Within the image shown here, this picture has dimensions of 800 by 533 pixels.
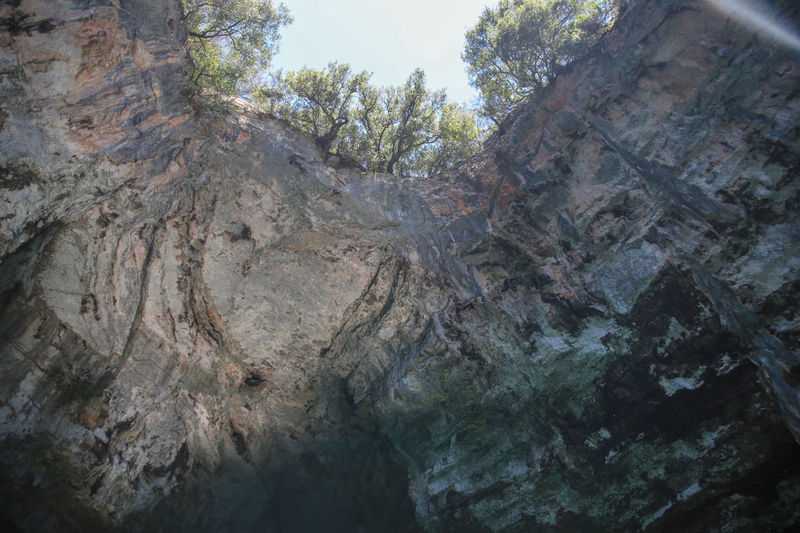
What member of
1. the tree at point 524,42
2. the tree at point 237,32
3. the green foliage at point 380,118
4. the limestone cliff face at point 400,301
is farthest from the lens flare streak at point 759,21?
the tree at point 237,32

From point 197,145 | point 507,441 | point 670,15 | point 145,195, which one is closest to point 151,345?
point 145,195

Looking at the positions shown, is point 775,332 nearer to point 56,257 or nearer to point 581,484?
point 581,484

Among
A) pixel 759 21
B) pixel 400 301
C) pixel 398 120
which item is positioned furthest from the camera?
pixel 398 120

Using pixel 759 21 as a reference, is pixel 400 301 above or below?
below

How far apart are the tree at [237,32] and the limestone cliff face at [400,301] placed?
11.2 ft

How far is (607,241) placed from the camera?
29.4ft

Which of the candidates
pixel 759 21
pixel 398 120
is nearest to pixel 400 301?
pixel 398 120

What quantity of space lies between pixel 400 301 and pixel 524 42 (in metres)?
9.64

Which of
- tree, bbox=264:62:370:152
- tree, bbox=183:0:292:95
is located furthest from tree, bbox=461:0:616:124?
tree, bbox=183:0:292:95

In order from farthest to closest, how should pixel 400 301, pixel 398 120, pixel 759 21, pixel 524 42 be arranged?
pixel 398 120
pixel 524 42
pixel 400 301
pixel 759 21

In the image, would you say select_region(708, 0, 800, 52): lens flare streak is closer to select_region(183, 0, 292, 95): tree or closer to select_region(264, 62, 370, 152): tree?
select_region(264, 62, 370, 152): tree

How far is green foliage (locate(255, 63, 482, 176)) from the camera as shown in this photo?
1322 centimetres

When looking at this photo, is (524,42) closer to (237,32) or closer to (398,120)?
(398,120)

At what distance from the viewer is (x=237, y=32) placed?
13.2 meters
